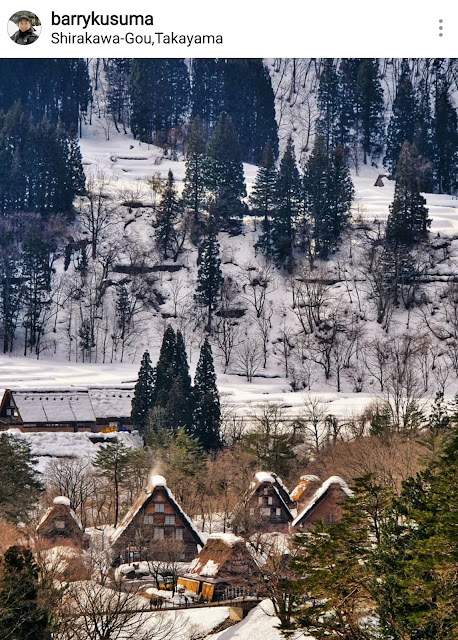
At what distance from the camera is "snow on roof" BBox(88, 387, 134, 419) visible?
64.7m

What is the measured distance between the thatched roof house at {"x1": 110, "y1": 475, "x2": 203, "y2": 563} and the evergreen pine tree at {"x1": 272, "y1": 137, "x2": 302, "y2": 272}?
41.5 metres

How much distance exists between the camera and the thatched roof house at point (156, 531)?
142ft

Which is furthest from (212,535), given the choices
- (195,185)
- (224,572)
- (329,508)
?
(195,185)

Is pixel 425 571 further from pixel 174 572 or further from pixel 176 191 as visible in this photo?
pixel 176 191

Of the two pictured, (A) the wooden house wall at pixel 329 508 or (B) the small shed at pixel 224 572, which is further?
(A) the wooden house wall at pixel 329 508

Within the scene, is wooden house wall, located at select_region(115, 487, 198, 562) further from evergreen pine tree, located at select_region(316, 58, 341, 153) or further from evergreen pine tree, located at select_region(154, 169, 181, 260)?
evergreen pine tree, located at select_region(316, 58, 341, 153)

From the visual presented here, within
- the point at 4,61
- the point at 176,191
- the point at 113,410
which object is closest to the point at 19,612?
the point at 113,410

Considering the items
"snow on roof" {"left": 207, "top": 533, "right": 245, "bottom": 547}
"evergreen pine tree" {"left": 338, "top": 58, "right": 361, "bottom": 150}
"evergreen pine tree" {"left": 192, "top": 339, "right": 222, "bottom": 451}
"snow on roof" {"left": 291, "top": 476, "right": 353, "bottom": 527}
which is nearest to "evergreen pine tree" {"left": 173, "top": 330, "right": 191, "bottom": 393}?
"evergreen pine tree" {"left": 192, "top": 339, "right": 222, "bottom": 451}

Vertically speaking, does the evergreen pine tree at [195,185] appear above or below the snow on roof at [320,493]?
above

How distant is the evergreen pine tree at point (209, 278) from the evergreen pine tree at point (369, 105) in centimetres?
2883

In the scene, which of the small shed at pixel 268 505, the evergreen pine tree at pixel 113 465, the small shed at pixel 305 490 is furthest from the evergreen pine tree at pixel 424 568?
the evergreen pine tree at pixel 113 465

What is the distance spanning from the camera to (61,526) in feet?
142

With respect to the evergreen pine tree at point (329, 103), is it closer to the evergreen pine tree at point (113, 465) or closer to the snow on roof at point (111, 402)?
the snow on roof at point (111, 402)

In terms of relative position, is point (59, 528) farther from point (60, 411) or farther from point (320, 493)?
point (60, 411)
